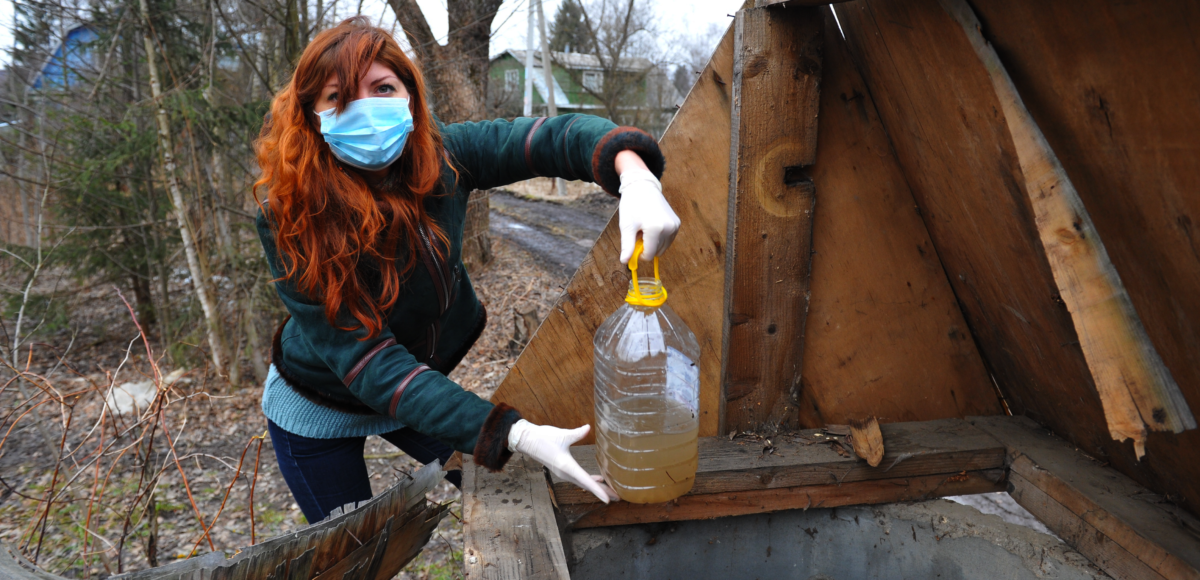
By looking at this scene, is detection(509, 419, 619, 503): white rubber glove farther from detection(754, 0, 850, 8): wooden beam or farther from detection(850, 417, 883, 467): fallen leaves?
detection(754, 0, 850, 8): wooden beam

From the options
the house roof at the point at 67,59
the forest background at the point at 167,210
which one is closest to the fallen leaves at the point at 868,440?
the forest background at the point at 167,210

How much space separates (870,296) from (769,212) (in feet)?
A: 1.58

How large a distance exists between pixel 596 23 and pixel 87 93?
43.8 feet

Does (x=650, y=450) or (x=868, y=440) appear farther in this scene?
(x=868, y=440)

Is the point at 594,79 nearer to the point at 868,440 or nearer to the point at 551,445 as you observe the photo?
the point at 868,440

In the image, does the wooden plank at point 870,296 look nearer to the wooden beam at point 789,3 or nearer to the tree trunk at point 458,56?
the wooden beam at point 789,3

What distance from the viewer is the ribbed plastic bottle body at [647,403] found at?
1.84 meters

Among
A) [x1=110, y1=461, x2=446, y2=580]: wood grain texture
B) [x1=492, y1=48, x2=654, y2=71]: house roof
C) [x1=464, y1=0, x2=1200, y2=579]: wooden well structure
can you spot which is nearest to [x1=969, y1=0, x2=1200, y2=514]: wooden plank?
[x1=464, y1=0, x2=1200, y2=579]: wooden well structure

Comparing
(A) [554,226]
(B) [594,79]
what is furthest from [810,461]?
(B) [594,79]

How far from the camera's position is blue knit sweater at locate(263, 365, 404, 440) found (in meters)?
2.10

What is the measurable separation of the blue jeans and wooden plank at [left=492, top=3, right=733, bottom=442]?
49 centimetres

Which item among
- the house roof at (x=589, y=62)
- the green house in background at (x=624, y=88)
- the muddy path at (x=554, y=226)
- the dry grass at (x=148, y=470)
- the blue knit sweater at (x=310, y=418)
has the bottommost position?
the dry grass at (x=148, y=470)

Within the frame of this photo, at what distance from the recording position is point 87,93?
633cm

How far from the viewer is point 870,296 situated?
2.06 m
